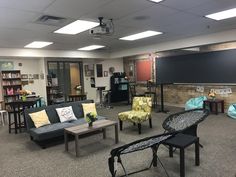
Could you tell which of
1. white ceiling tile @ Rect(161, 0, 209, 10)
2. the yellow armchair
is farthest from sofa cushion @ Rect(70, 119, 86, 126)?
white ceiling tile @ Rect(161, 0, 209, 10)

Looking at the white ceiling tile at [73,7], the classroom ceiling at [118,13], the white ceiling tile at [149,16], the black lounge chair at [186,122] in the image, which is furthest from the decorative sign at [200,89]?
the white ceiling tile at [73,7]

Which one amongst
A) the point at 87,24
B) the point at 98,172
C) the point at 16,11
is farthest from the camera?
the point at 87,24

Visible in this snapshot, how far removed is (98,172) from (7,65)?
271 inches

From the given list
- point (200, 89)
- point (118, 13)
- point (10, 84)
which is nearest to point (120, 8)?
point (118, 13)

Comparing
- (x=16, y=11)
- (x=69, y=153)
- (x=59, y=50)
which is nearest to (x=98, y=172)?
(x=69, y=153)

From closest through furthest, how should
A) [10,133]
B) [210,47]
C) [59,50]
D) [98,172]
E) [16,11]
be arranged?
[98,172] → [16,11] → [10,133] → [210,47] → [59,50]

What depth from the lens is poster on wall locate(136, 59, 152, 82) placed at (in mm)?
8734

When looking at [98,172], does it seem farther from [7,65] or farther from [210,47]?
[7,65]

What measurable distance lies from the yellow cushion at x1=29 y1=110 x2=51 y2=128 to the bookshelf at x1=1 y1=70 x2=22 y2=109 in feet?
13.3

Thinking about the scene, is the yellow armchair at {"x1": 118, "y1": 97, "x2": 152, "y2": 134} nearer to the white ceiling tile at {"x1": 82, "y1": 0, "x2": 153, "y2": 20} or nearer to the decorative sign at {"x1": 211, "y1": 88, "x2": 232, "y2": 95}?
the white ceiling tile at {"x1": 82, "y1": 0, "x2": 153, "y2": 20}

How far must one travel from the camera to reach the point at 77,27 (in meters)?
4.48

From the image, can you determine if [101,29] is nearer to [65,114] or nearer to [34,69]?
[65,114]

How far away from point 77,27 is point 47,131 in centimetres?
240

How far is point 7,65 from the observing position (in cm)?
788
